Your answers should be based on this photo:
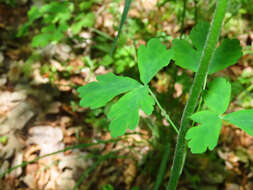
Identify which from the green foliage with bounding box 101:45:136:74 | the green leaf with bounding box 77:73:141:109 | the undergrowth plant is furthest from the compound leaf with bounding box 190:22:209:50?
the green foliage with bounding box 101:45:136:74

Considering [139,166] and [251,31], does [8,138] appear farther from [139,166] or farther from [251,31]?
[251,31]

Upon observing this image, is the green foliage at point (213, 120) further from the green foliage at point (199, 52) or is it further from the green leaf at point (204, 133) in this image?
the green foliage at point (199, 52)

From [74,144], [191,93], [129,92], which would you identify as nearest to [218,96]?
[191,93]

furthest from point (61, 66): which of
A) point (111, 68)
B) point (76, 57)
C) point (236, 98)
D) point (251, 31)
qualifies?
point (251, 31)

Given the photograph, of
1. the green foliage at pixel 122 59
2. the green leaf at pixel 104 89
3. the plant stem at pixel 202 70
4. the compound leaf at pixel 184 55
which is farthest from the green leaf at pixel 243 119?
the green foliage at pixel 122 59

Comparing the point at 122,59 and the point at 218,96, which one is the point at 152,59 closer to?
the point at 218,96
